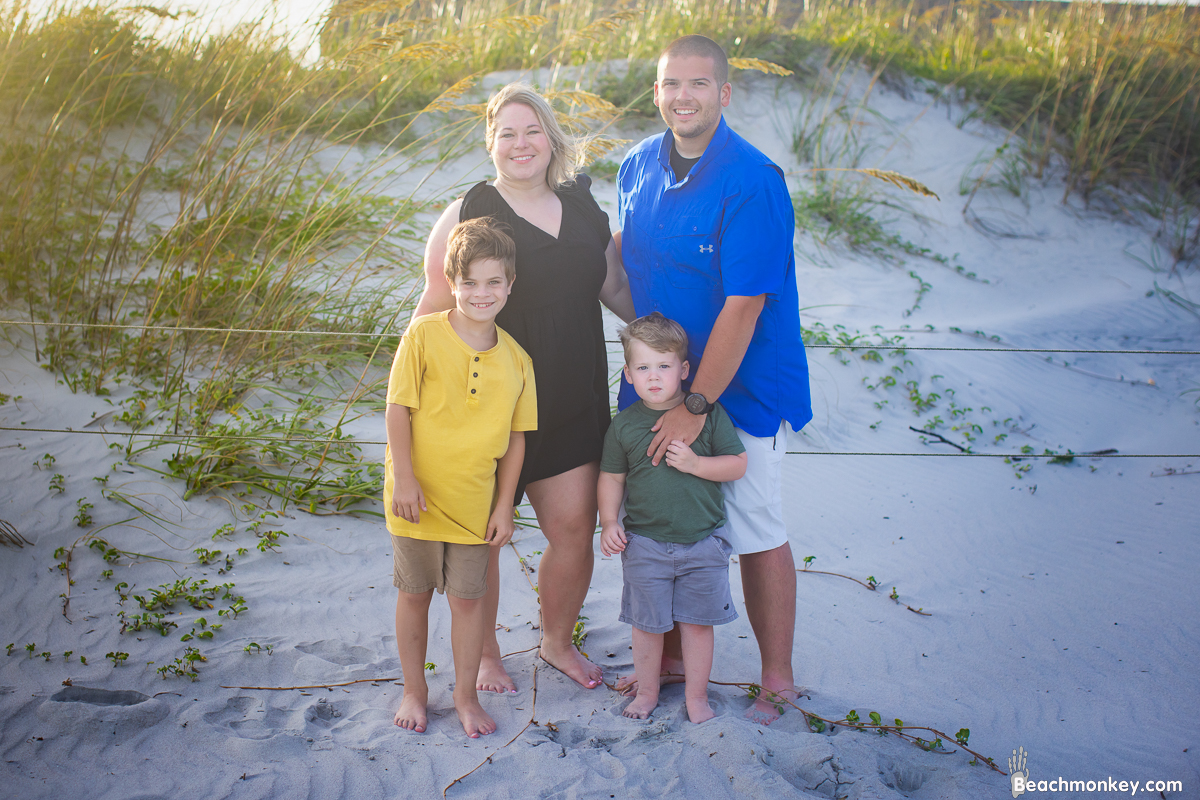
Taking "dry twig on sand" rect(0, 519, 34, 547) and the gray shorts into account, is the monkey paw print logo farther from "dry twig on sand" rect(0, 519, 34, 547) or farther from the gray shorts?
"dry twig on sand" rect(0, 519, 34, 547)

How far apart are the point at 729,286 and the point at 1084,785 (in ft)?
5.68

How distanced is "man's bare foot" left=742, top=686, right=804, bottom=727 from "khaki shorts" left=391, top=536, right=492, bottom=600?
946mm

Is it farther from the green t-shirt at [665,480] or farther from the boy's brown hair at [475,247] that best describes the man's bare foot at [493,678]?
the boy's brown hair at [475,247]

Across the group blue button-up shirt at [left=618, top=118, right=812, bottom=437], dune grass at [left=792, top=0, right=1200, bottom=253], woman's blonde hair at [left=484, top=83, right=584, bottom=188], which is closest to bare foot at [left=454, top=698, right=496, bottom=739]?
blue button-up shirt at [left=618, top=118, right=812, bottom=437]

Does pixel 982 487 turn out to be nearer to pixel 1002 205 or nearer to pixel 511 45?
pixel 1002 205

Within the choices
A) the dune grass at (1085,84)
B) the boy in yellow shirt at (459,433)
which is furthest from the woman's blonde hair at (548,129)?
the dune grass at (1085,84)

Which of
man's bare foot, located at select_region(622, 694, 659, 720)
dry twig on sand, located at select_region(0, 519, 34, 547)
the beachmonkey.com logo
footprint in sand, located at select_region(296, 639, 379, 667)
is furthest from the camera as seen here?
dry twig on sand, located at select_region(0, 519, 34, 547)

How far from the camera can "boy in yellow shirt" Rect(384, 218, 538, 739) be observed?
6.72 ft

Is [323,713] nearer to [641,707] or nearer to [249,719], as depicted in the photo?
[249,719]

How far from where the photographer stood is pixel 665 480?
224 cm

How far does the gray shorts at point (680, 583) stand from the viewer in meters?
2.26

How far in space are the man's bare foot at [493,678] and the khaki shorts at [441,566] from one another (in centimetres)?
45

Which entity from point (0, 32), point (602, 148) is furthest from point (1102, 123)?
point (0, 32)

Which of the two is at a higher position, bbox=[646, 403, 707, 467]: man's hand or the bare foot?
bbox=[646, 403, 707, 467]: man's hand
